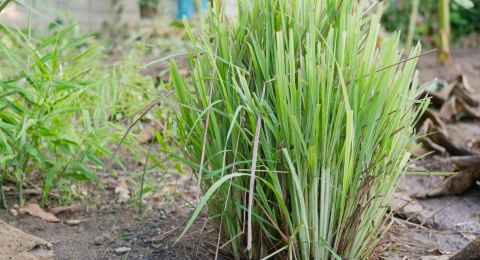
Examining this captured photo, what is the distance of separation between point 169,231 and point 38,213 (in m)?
0.55

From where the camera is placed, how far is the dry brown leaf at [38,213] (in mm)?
2006

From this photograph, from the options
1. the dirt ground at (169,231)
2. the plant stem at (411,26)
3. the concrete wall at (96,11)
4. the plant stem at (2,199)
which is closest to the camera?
the dirt ground at (169,231)

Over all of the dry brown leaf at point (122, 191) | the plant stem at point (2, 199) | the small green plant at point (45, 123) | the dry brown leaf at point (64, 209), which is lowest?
the dry brown leaf at point (122, 191)

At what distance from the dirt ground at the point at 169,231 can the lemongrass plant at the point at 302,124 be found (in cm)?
18

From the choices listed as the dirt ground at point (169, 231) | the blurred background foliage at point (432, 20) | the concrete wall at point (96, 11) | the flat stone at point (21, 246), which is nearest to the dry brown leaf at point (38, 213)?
the dirt ground at point (169, 231)

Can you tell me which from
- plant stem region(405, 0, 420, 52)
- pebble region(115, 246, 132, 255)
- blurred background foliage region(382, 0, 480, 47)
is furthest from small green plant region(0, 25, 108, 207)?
blurred background foliage region(382, 0, 480, 47)

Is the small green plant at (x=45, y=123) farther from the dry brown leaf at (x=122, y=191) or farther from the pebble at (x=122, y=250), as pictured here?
the pebble at (x=122, y=250)

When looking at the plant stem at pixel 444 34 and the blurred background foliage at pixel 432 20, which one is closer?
the plant stem at pixel 444 34

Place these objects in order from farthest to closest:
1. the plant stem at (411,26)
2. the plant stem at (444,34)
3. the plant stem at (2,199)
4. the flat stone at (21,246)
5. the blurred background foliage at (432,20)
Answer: the blurred background foliage at (432,20) → the plant stem at (444,34) → the plant stem at (411,26) → the plant stem at (2,199) → the flat stone at (21,246)

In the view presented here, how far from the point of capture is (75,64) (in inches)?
106

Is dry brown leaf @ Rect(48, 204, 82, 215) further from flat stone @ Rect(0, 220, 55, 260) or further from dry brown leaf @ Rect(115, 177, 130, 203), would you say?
flat stone @ Rect(0, 220, 55, 260)

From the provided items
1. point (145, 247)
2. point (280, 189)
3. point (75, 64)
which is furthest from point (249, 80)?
point (75, 64)

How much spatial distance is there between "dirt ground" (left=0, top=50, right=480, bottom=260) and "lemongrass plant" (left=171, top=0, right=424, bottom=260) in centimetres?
18

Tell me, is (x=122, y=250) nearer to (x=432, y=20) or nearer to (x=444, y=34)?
(x=444, y=34)
